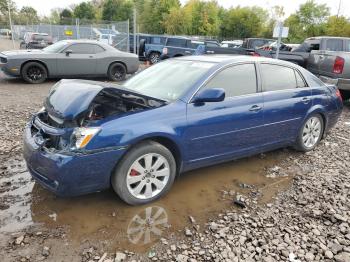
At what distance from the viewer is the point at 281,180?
4480 mm

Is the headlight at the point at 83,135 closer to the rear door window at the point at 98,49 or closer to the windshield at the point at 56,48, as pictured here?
the windshield at the point at 56,48

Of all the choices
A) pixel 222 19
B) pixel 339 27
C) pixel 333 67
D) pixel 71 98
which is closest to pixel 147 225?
pixel 71 98

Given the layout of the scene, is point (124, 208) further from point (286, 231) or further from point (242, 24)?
point (242, 24)

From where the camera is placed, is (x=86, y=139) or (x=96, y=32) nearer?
(x=86, y=139)

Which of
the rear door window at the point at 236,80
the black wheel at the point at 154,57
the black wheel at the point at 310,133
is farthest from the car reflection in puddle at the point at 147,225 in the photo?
the black wheel at the point at 154,57

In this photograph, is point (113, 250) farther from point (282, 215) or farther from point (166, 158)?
point (282, 215)

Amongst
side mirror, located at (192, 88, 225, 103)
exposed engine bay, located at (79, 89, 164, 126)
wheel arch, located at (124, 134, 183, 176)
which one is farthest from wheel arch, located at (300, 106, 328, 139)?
exposed engine bay, located at (79, 89, 164, 126)

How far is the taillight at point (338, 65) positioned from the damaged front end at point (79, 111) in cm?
652

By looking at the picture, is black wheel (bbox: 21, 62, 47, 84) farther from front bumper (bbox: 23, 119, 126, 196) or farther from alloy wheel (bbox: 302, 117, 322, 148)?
alloy wheel (bbox: 302, 117, 322, 148)

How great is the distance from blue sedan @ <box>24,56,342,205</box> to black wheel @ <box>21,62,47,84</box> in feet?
22.5

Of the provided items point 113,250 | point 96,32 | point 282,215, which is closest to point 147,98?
point 113,250

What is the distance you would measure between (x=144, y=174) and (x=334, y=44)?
10355 mm

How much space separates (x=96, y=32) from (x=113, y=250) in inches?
796

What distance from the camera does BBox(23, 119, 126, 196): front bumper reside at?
3.09 meters
